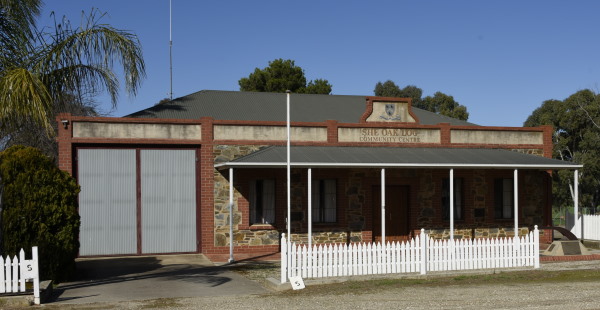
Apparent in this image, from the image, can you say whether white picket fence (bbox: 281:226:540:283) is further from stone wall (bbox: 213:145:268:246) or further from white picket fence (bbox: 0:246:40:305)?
stone wall (bbox: 213:145:268:246)

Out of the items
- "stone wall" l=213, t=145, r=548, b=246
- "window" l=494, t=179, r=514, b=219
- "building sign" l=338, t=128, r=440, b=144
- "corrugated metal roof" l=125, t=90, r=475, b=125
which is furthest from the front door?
"window" l=494, t=179, r=514, b=219

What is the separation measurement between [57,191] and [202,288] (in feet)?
11.8

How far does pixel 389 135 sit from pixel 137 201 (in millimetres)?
8208

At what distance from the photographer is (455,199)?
73.3 feet

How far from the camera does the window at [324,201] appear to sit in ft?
68.7

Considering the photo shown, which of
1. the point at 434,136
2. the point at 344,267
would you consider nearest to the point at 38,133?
the point at 434,136

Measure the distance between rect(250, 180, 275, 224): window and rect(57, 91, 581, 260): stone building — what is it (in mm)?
34

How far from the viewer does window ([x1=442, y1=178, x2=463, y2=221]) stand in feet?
72.7

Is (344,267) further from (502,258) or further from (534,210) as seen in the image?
(534,210)

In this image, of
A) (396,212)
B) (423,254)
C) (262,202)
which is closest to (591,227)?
(396,212)

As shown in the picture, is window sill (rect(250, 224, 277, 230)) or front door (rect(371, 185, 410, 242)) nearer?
window sill (rect(250, 224, 277, 230))

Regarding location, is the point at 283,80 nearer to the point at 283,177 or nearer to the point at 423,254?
the point at 283,177

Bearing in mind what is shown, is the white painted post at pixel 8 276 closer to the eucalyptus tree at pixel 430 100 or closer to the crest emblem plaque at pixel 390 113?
the crest emblem plaque at pixel 390 113

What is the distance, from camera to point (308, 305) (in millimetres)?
11273
